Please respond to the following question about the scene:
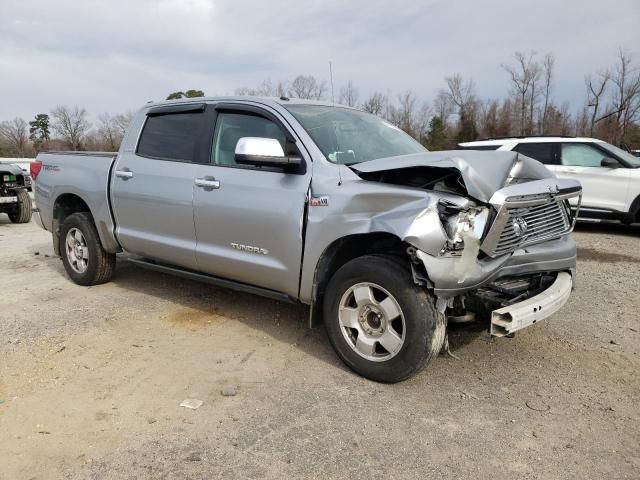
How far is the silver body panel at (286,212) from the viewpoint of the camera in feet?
10.0

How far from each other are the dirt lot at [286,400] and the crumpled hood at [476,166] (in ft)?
4.34

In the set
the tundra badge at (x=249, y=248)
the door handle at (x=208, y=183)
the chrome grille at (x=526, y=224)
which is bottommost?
the tundra badge at (x=249, y=248)

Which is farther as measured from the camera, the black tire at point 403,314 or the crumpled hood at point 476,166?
the black tire at point 403,314

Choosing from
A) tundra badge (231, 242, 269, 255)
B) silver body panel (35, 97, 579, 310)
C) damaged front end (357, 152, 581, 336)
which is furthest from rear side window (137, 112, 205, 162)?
damaged front end (357, 152, 581, 336)

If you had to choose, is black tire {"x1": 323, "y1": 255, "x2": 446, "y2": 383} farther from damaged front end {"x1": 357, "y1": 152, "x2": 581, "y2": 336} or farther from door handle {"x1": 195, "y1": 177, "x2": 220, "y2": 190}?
door handle {"x1": 195, "y1": 177, "x2": 220, "y2": 190}

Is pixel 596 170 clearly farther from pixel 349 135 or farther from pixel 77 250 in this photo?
pixel 77 250

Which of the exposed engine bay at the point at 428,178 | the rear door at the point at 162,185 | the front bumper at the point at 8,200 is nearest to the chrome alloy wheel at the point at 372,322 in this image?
the exposed engine bay at the point at 428,178

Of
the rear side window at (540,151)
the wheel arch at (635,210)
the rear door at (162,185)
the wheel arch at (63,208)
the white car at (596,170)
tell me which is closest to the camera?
the rear door at (162,185)

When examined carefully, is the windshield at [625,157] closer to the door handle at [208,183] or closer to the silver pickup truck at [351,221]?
the silver pickup truck at [351,221]

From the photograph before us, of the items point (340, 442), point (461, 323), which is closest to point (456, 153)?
point (461, 323)

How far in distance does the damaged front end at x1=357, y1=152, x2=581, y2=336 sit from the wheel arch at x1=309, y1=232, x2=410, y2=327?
336 mm

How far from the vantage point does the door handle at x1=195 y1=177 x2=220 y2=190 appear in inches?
164

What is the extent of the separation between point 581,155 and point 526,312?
24.4ft

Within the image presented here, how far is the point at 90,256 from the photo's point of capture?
550 centimetres
